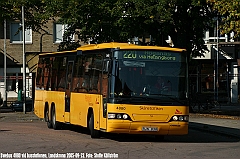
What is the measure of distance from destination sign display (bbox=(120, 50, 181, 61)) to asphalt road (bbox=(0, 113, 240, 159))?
2.43m

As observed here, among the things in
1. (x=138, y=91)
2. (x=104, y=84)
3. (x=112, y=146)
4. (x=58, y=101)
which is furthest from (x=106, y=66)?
(x=58, y=101)

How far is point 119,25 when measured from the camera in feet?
105

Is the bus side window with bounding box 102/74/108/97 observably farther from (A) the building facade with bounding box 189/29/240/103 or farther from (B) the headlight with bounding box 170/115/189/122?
(A) the building facade with bounding box 189/29/240/103

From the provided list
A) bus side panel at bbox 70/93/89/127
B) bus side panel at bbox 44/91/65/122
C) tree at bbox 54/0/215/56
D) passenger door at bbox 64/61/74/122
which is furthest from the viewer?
tree at bbox 54/0/215/56

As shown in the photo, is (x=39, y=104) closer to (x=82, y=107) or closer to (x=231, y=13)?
(x=82, y=107)

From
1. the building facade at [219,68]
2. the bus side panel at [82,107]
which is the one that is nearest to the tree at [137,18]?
the bus side panel at [82,107]

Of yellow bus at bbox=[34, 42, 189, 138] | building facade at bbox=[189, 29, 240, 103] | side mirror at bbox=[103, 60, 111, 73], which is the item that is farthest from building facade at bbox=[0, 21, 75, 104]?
side mirror at bbox=[103, 60, 111, 73]

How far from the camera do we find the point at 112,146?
17.2 metres

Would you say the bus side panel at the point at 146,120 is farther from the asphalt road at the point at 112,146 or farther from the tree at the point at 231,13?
the tree at the point at 231,13

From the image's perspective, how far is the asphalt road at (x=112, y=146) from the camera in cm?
1509

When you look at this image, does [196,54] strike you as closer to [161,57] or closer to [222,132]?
[222,132]

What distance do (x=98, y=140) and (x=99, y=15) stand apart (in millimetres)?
14261

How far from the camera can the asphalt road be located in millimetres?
15094

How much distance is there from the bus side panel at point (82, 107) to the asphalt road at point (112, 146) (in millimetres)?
512
